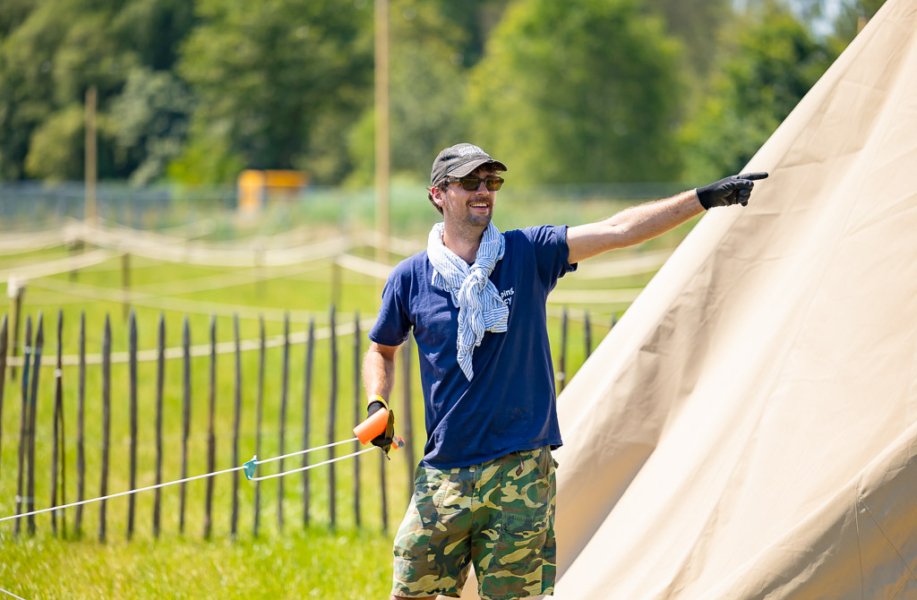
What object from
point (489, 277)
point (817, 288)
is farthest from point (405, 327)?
point (817, 288)

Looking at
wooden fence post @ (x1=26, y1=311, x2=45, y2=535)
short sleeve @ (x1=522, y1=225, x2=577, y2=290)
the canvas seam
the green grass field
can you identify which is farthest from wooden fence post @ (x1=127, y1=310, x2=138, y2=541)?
the canvas seam

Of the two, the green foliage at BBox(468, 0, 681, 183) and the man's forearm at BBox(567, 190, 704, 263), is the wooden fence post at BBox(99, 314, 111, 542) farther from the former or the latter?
the green foliage at BBox(468, 0, 681, 183)

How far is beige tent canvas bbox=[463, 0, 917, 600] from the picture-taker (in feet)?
9.29

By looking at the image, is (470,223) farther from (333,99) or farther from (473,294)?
(333,99)

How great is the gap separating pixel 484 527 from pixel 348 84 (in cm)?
5368

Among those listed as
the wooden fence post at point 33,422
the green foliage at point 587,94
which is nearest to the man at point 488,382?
the wooden fence post at point 33,422

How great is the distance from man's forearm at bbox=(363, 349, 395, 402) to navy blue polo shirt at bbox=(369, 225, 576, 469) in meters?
0.15

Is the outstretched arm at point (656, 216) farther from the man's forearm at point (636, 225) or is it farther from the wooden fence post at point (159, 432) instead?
the wooden fence post at point (159, 432)

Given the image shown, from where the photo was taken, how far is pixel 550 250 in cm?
295

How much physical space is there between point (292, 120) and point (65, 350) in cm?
4642

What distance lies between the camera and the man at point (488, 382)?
2828mm

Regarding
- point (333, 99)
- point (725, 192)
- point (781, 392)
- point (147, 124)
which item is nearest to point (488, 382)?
point (725, 192)

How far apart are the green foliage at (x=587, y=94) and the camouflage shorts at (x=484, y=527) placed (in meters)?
38.1

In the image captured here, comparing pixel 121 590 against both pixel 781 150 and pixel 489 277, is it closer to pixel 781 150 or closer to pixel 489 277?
pixel 489 277
